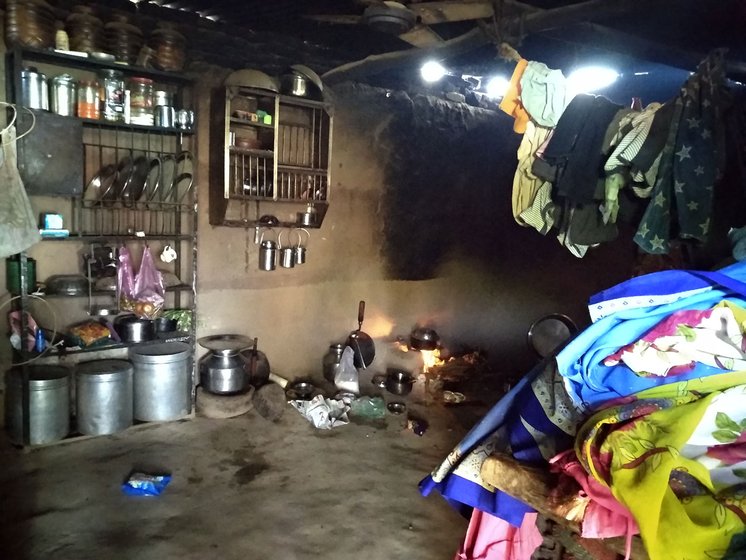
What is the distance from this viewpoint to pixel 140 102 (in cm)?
348

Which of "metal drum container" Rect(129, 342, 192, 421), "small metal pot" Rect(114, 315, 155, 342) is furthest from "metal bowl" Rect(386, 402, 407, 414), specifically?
"small metal pot" Rect(114, 315, 155, 342)

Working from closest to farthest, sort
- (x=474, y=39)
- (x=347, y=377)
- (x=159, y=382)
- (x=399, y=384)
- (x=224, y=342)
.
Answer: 1. (x=474, y=39)
2. (x=159, y=382)
3. (x=224, y=342)
4. (x=347, y=377)
5. (x=399, y=384)

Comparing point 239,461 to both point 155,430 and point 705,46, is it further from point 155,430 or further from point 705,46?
point 705,46

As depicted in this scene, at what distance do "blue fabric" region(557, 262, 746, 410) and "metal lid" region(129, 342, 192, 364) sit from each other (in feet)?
10.2

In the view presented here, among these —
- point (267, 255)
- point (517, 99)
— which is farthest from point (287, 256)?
point (517, 99)

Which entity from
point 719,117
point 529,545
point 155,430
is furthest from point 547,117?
point 155,430

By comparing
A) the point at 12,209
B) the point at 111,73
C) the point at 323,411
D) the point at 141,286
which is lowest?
the point at 323,411

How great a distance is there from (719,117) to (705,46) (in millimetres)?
2039

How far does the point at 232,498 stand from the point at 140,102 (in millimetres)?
2526

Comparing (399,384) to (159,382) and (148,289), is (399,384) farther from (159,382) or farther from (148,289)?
(148,289)

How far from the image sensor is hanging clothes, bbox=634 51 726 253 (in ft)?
5.53

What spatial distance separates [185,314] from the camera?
395 centimetres

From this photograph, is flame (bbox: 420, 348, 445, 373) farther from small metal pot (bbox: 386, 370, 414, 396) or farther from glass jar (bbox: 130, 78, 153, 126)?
glass jar (bbox: 130, 78, 153, 126)

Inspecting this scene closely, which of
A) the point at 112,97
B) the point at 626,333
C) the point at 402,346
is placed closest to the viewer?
the point at 626,333
